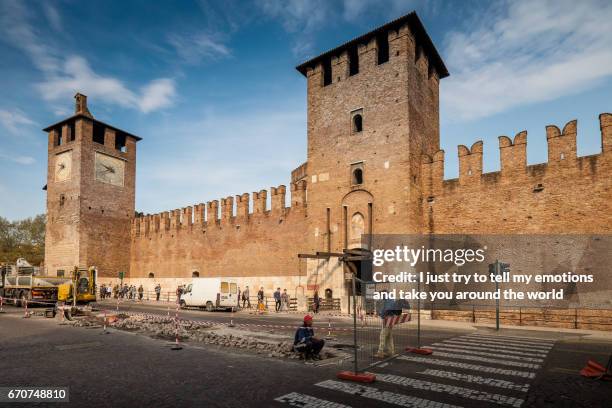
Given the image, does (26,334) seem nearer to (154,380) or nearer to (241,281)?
(154,380)

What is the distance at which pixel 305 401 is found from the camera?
19.1 feet

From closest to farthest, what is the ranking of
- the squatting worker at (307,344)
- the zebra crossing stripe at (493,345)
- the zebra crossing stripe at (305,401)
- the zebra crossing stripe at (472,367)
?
the zebra crossing stripe at (305,401) → the zebra crossing stripe at (472,367) → the squatting worker at (307,344) → the zebra crossing stripe at (493,345)

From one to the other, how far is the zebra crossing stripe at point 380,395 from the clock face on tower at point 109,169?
3725 cm

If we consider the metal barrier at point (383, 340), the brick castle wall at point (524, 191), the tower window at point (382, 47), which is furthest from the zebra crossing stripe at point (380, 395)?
the tower window at point (382, 47)

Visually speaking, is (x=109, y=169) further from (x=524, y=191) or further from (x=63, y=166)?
(x=524, y=191)

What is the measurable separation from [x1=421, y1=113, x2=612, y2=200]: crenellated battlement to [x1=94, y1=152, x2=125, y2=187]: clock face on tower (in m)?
29.9

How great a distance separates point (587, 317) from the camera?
16.1m

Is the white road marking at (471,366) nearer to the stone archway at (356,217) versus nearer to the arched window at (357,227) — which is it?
the stone archway at (356,217)

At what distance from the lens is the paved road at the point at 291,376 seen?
596 cm

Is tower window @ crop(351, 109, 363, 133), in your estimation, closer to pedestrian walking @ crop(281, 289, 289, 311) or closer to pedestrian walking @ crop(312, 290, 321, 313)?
pedestrian walking @ crop(312, 290, 321, 313)

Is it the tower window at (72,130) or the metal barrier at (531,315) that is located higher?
the tower window at (72,130)

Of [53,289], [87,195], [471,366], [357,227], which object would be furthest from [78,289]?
[471,366]

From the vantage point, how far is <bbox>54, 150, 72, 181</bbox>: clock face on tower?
1494 inches

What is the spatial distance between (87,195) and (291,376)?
35526 mm
